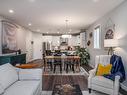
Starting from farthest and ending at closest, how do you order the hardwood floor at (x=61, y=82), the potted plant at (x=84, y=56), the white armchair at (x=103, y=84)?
the potted plant at (x=84, y=56) < the hardwood floor at (x=61, y=82) < the white armchair at (x=103, y=84)

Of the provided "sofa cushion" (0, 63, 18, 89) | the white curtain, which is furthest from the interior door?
"sofa cushion" (0, 63, 18, 89)

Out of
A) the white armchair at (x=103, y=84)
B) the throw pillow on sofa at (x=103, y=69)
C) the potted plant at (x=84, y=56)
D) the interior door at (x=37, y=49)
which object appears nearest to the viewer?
the white armchair at (x=103, y=84)

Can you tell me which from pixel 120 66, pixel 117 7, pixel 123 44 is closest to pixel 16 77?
pixel 120 66

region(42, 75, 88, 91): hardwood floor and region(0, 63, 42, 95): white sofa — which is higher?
region(0, 63, 42, 95): white sofa

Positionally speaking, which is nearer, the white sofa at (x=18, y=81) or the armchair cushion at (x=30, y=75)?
the white sofa at (x=18, y=81)

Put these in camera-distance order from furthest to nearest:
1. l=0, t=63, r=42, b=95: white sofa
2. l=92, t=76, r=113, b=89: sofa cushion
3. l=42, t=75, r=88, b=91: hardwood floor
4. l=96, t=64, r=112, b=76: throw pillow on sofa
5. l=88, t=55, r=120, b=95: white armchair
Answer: l=42, t=75, r=88, b=91: hardwood floor
l=96, t=64, r=112, b=76: throw pillow on sofa
l=92, t=76, r=113, b=89: sofa cushion
l=88, t=55, r=120, b=95: white armchair
l=0, t=63, r=42, b=95: white sofa

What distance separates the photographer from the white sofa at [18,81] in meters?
2.28

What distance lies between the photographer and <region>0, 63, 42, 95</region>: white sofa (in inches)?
89.6

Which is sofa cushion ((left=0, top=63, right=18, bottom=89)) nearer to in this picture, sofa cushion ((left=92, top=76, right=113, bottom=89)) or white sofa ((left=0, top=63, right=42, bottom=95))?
white sofa ((left=0, top=63, right=42, bottom=95))

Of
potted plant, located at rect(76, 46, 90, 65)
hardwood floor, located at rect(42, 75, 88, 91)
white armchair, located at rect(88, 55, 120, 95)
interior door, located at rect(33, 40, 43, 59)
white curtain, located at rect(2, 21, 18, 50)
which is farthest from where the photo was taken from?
interior door, located at rect(33, 40, 43, 59)

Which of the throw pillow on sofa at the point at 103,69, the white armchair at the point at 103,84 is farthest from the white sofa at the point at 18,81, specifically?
the throw pillow on sofa at the point at 103,69

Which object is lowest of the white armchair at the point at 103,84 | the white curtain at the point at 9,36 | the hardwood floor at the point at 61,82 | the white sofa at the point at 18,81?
the hardwood floor at the point at 61,82

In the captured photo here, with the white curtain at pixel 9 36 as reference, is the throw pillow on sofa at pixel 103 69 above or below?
below

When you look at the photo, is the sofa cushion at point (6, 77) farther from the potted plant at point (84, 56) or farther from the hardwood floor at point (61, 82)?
the potted plant at point (84, 56)
